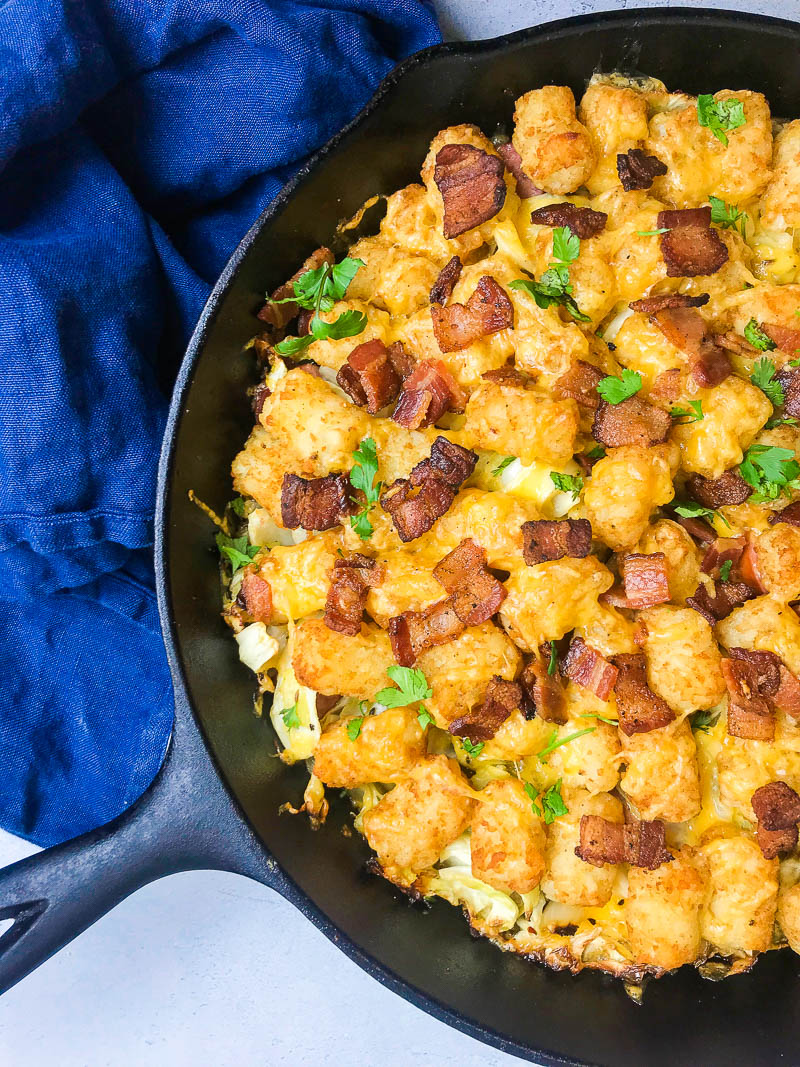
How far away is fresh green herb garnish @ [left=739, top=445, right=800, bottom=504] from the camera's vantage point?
233cm

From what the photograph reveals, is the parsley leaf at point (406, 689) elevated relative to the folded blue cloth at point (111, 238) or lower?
lower

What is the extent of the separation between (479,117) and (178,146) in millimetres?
990

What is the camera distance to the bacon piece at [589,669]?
7.64ft

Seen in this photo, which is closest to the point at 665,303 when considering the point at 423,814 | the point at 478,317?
the point at 478,317

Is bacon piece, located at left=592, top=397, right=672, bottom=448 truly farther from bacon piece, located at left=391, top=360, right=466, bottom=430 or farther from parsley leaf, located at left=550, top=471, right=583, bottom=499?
bacon piece, located at left=391, top=360, right=466, bottom=430

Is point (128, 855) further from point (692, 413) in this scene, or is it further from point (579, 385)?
point (692, 413)

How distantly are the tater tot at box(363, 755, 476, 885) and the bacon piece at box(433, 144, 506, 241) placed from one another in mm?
1442

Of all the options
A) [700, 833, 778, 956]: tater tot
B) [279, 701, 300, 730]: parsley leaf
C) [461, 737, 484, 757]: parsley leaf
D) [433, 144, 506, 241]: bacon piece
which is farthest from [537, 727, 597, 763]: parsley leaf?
[433, 144, 506, 241]: bacon piece

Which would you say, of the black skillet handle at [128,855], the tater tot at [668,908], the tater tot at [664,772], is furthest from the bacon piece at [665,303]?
the black skillet handle at [128,855]

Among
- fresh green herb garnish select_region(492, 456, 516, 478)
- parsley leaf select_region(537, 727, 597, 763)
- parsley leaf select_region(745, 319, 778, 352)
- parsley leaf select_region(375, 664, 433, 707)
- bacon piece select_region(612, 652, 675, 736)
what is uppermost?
parsley leaf select_region(745, 319, 778, 352)

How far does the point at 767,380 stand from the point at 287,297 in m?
1.37

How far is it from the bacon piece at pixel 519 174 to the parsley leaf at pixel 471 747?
5.02 ft

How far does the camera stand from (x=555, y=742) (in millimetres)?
2420

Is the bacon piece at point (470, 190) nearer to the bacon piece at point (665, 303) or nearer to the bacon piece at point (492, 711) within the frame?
the bacon piece at point (665, 303)
